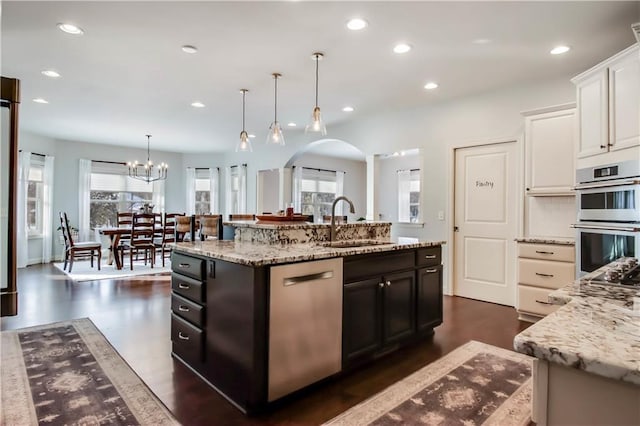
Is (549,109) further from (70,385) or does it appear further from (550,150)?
(70,385)

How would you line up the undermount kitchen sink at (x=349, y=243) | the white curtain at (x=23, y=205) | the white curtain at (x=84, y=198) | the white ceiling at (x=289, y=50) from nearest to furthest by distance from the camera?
the white ceiling at (x=289, y=50)
the undermount kitchen sink at (x=349, y=243)
the white curtain at (x=23, y=205)
the white curtain at (x=84, y=198)

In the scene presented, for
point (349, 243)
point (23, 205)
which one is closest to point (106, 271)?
point (23, 205)

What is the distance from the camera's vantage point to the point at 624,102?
2652 mm

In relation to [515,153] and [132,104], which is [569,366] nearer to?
[515,153]

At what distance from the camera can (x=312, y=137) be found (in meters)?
6.73

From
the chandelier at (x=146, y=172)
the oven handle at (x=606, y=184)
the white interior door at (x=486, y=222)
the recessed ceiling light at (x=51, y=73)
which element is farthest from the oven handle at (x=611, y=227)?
the chandelier at (x=146, y=172)

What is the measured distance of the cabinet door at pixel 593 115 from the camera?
2820 millimetres

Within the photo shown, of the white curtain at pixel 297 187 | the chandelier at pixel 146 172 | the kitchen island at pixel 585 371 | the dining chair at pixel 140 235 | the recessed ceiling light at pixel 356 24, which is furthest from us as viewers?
the white curtain at pixel 297 187

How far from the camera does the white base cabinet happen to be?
3.50 m

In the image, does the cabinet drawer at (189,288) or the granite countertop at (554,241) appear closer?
the cabinet drawer at (189,288)

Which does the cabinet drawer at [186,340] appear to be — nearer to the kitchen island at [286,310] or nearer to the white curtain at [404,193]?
the kitchen island at [286,310]

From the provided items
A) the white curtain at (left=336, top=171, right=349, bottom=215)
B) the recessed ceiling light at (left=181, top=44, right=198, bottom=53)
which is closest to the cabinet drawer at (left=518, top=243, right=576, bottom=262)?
the recessed ceiling light at (left=181, top=44, right=198, bottom=53)

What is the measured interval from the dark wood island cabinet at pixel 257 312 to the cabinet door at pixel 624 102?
157 centimetres

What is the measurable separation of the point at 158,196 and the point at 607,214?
9.15 meters
